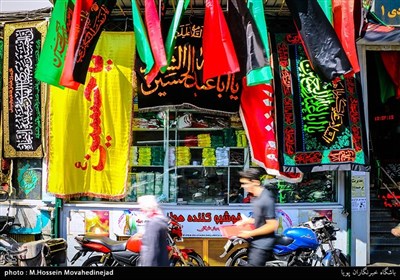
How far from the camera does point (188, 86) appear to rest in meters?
8.45

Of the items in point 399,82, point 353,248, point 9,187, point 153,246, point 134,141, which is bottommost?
point 353,248

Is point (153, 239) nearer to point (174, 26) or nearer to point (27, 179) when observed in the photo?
point (174, 26)

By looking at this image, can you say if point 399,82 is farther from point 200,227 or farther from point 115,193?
point 115,193

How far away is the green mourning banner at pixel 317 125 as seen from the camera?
8.27m

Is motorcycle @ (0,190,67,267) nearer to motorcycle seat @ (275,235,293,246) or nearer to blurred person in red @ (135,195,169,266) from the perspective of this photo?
blurred person in red @ (135,195,169,266)

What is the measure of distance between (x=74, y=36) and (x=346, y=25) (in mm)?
3962

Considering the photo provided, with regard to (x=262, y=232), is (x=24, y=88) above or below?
above

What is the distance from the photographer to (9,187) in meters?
8.78

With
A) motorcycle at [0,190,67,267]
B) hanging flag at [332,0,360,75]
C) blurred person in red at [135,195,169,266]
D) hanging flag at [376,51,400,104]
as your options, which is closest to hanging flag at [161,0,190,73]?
hanging flag at [332,0,360,75]

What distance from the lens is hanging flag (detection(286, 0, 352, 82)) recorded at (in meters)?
7.22

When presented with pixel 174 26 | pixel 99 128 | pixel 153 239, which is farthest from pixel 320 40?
pixel 153 239

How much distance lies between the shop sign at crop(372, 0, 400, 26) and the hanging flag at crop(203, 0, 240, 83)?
2507 millimetres

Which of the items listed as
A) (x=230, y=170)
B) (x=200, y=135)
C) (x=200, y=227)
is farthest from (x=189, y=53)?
(x=200, y=227)
